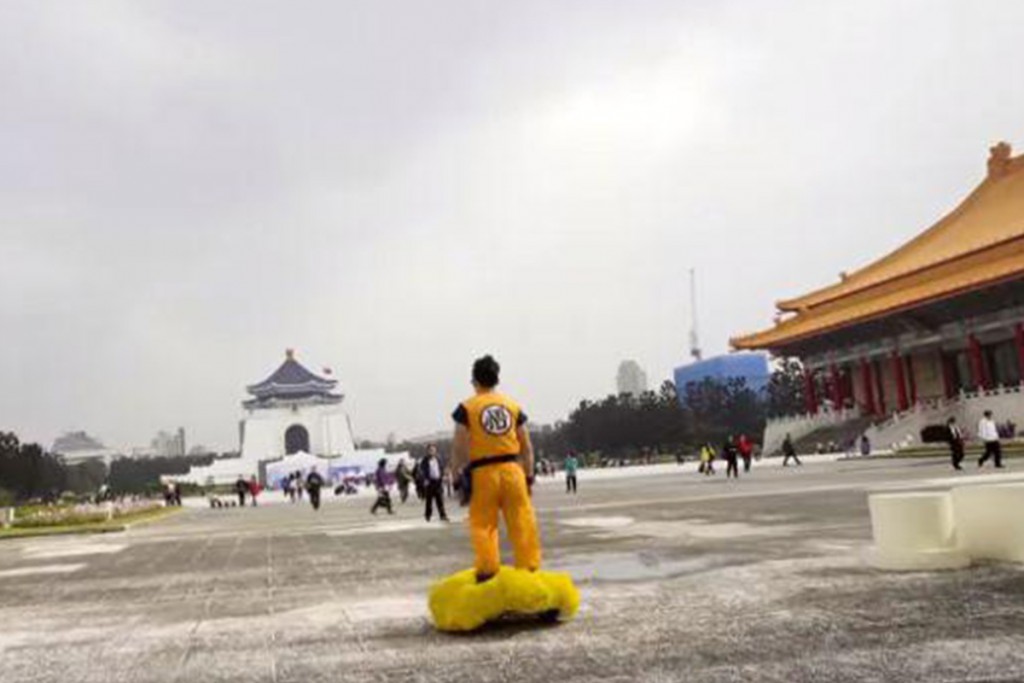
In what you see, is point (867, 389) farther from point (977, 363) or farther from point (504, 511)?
point (504, 511)

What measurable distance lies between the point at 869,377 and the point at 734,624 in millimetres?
54260

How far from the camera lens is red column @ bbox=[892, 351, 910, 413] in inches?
2069

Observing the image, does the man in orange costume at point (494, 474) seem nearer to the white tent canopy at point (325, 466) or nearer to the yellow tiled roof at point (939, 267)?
the yellow tiled roof at point (939, 267)

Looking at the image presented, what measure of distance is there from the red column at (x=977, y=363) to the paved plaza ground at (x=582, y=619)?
4010cm

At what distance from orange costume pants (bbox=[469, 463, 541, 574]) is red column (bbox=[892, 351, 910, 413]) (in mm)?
50690

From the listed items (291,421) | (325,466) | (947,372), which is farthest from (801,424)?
(291,421)

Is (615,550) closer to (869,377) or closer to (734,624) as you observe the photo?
(734,624)

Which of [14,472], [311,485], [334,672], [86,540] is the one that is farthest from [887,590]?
[14,472]

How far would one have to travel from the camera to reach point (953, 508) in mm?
7219

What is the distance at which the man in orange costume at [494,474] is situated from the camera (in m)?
5.71

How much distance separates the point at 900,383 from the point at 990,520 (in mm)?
48895

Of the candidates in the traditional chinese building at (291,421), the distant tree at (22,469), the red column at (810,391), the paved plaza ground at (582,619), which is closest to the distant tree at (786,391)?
the red column at (810,391)

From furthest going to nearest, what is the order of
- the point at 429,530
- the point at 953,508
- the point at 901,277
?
1. the point at 901,277
2. the point at 429,530
3. the point at 953,508

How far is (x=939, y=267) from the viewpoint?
47.7 meters
